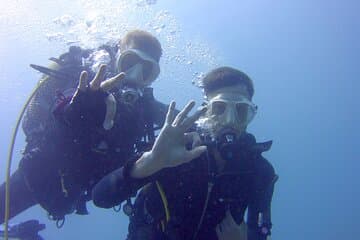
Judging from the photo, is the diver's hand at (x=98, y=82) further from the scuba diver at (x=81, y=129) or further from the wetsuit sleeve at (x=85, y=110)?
the scuba diver at (x=81, y=129)

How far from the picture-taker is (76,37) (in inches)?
565

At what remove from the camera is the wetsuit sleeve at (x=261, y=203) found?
450 centimetres

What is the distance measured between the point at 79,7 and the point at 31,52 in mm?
30628

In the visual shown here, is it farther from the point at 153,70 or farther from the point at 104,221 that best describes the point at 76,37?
the point at 104,221

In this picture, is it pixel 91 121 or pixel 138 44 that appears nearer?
pixel 91 121

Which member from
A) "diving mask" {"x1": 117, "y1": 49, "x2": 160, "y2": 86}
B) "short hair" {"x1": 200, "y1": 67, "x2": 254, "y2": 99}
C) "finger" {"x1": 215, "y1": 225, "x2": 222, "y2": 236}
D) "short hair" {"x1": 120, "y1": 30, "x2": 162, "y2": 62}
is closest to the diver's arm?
"finger" {"x1": 215, "y1": 225, "x2": 222, "y2": 236}

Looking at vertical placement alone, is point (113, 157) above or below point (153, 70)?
below

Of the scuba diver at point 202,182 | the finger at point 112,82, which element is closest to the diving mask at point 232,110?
the scuba diver at point 202,182

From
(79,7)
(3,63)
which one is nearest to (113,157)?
(79,7)

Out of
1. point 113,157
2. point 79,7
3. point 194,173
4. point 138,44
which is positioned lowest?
point 194,173

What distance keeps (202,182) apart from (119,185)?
0.89 metres

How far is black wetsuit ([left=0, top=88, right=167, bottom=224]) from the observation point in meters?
5.08

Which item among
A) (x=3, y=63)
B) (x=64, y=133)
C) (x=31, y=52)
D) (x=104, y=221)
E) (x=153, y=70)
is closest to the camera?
(x=64, y=133)

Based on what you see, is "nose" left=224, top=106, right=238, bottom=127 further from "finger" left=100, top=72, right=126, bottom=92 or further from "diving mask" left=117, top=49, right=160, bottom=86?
"diving mask" left=117, top=49, right=160, bottom=86
